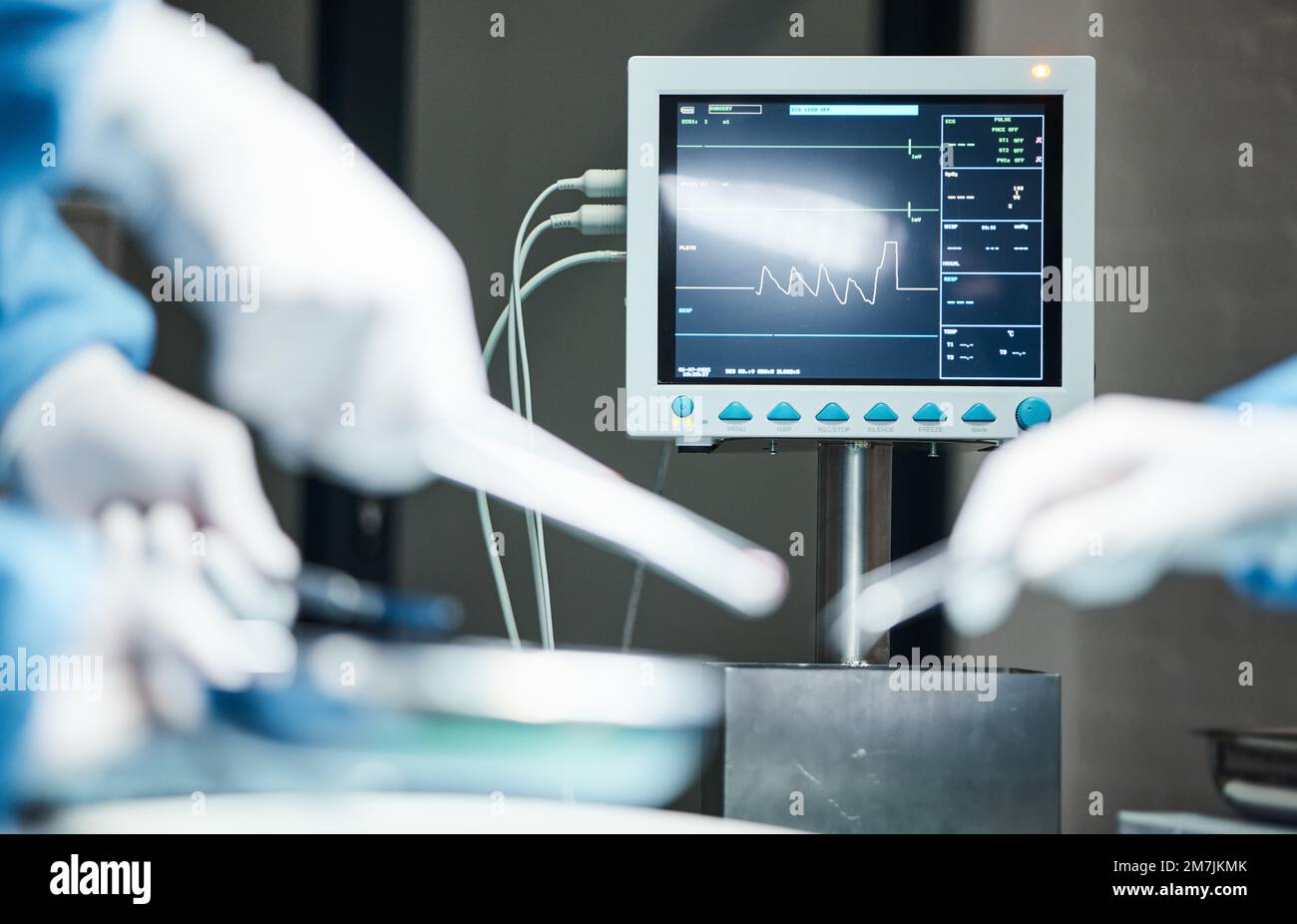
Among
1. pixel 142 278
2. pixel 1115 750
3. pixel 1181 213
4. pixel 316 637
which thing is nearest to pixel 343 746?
pixel 316 637

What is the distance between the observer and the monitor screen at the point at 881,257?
937 millimetres

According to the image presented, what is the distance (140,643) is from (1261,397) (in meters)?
1.29

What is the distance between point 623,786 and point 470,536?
34 cm

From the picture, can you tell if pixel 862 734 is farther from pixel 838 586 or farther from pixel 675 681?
pixel 675 681

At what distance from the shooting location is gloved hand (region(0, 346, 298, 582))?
124cm

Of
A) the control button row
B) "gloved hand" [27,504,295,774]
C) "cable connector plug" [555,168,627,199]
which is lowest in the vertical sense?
"gloved hand" [27,504,295,774]

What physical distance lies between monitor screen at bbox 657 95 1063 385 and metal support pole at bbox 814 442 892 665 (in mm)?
90

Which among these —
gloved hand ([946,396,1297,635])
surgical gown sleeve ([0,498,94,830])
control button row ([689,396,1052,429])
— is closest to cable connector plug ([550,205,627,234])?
control button row ([689,396,1052,429])

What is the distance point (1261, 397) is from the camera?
4.28 ft

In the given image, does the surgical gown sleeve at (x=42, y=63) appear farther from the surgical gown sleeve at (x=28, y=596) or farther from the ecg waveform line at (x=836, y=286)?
the ecg waveform line at (x=836, y=286)

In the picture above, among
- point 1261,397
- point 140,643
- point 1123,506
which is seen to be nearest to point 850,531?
point 1123,506

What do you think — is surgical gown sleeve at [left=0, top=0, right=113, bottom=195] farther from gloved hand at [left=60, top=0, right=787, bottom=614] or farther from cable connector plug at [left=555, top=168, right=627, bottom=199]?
cable connector plug at [left=555, top=168, right=627, bottom=199]

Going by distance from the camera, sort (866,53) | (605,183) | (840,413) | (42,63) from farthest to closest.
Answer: (866,53)
(42,63)
(605,183)
(840,413)

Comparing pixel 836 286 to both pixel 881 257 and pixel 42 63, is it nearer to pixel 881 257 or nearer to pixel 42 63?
pixel 881 257
